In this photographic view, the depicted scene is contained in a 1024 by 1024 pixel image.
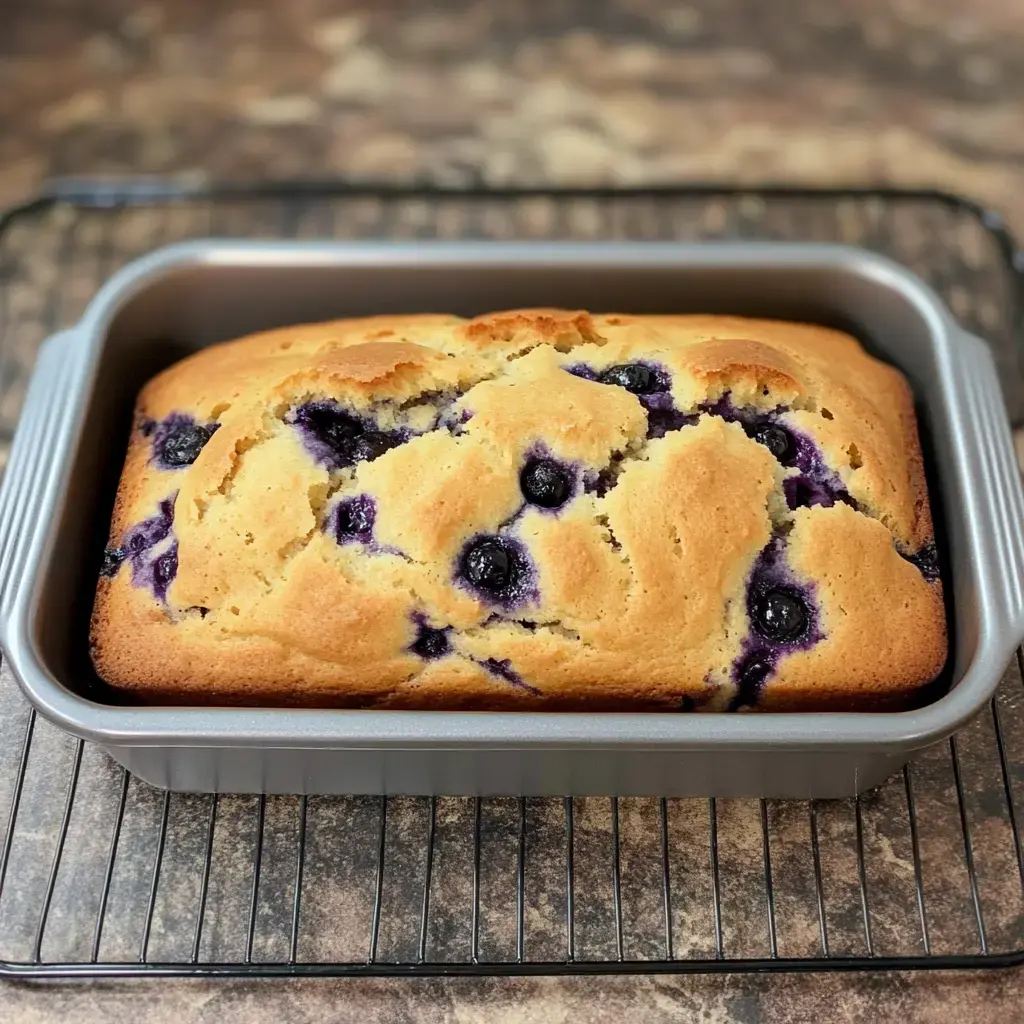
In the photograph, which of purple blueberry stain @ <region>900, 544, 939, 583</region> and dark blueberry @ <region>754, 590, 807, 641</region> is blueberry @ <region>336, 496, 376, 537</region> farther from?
purple blueberry stain @ <region>900, 544, 939, 583</region>

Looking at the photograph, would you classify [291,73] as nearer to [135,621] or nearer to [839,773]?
[135,621]

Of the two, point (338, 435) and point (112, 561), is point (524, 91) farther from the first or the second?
point (112, 561)

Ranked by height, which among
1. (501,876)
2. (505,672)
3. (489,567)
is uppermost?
(489,567)

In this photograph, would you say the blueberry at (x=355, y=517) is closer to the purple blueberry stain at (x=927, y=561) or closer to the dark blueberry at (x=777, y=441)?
the dark blueberry at (x=777, y=441)

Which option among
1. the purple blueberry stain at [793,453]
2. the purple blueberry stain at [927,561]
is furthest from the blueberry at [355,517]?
the purple blueberry stain at [927,561]

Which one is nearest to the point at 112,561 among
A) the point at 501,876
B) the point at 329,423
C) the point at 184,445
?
the point at 184,445

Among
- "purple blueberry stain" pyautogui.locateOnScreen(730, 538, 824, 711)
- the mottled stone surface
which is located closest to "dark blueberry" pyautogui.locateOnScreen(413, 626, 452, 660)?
"purple blueberry stain" pyautogui.locateOnScreen(730, 538, 824, 711)

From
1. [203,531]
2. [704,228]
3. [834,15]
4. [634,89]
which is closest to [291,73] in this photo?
[634,89]
